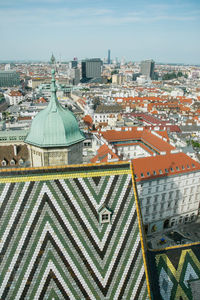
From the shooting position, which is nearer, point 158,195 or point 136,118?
point 158,195

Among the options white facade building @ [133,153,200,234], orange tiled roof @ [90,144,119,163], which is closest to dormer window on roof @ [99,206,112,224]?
white facade building @ [133,153,200,234]

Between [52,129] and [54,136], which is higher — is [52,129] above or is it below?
above

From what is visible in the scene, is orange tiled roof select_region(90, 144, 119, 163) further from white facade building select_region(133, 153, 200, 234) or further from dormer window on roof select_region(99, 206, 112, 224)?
dormer window on roof select_region(99, 206, 112, 224)

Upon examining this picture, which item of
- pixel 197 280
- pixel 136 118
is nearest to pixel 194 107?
pixel 136 118

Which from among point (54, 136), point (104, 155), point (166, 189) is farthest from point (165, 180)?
point (54, 136)

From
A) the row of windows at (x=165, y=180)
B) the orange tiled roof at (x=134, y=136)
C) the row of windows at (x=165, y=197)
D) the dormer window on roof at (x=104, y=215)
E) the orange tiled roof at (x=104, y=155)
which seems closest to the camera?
the dormer window on roof at (x=104, y=215)

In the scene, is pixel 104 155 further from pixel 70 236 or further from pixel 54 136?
pixel 70 236

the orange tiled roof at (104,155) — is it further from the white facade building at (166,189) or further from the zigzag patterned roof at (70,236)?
the zigzag patterned roof at (70,236)

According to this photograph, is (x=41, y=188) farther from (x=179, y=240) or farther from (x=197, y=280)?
(x=179, y=240)

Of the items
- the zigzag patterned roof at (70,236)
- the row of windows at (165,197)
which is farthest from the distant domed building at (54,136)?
the row of windows at (165,197)
